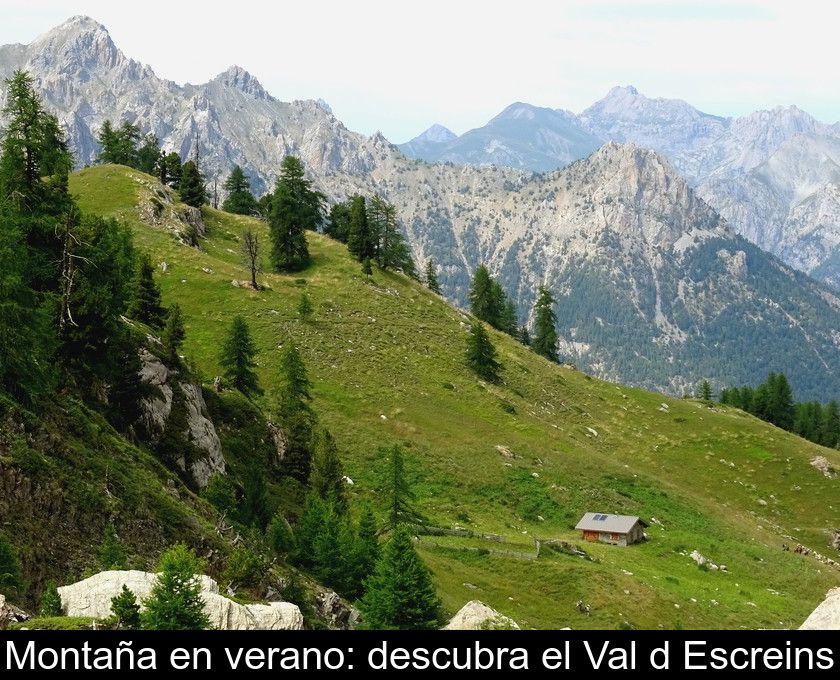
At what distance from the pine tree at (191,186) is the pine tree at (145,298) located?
6165 centimetres

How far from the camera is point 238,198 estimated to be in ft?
484

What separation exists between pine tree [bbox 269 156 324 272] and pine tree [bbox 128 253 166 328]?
48.0m

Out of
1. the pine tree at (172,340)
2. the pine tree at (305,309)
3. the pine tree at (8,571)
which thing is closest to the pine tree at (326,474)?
the pine tree at (172,340)

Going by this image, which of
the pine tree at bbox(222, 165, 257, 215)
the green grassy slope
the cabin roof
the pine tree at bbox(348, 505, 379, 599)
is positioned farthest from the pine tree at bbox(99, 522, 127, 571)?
the pine tree at bbox(222, 165, 257, 215)

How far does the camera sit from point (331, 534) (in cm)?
4012

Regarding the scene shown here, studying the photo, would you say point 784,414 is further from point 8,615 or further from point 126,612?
point 8,615

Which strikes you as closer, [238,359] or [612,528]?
[238,359]

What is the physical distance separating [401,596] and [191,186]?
10184cm

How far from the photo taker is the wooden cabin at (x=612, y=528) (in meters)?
64.8
